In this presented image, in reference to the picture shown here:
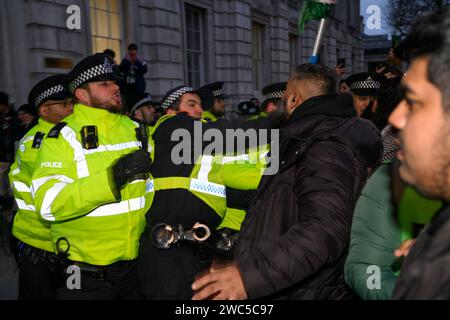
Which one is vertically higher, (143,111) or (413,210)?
(143,111)

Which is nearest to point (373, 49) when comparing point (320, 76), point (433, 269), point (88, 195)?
point (320, 76)

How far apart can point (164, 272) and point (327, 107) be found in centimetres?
165

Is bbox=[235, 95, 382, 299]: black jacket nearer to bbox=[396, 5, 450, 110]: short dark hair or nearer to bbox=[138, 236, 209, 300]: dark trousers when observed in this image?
bbox=[396, 5, 450, 110]: short dark hair

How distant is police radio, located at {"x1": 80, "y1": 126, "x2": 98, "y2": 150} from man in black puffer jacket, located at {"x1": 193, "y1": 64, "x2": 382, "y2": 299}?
4.31ft

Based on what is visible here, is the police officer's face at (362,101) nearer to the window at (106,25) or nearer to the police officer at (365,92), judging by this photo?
the police officer at (365,92)

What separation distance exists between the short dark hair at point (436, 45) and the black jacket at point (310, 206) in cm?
61

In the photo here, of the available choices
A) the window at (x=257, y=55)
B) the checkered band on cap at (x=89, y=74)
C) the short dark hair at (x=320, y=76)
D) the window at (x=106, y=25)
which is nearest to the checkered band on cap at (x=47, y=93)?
the checkered band on cap at (x=89, y=74)

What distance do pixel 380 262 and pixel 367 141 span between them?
0.50 m

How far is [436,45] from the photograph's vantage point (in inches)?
34.9

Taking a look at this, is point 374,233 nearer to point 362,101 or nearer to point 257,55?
point 362,101

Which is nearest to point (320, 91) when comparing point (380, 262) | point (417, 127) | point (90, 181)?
point (380, 262)

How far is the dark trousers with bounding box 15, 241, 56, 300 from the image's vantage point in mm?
2848

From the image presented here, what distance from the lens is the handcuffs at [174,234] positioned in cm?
260
